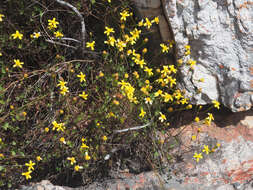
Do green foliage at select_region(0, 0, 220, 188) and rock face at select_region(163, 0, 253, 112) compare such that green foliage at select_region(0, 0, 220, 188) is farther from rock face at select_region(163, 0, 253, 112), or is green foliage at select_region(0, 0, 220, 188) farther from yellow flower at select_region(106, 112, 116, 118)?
rock face at select_region(163, 0, 253, 112)

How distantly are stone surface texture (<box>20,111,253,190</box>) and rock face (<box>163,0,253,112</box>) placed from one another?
0.87 ft

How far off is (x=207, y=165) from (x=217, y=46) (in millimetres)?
1083

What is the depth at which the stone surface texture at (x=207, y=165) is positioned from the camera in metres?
2.53

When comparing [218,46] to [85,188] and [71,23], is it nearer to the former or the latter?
[71,23]

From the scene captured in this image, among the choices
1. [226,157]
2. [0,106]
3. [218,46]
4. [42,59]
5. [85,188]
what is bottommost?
[85,188]

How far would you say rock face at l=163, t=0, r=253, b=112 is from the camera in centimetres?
251

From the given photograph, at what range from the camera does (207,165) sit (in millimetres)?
2676

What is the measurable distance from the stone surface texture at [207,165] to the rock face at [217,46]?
0.87 ft

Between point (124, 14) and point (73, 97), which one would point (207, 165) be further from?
point (124, 14)

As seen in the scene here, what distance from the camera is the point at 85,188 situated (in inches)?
101

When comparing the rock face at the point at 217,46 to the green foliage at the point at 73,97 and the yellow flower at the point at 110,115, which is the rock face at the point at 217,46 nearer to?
the green foliage at the point at 73,97

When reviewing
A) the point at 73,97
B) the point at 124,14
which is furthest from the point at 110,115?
the point at 124,14

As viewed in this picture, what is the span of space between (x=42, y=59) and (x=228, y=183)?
2.10 metres

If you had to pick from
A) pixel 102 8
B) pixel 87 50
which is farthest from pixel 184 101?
pixel 102 8
